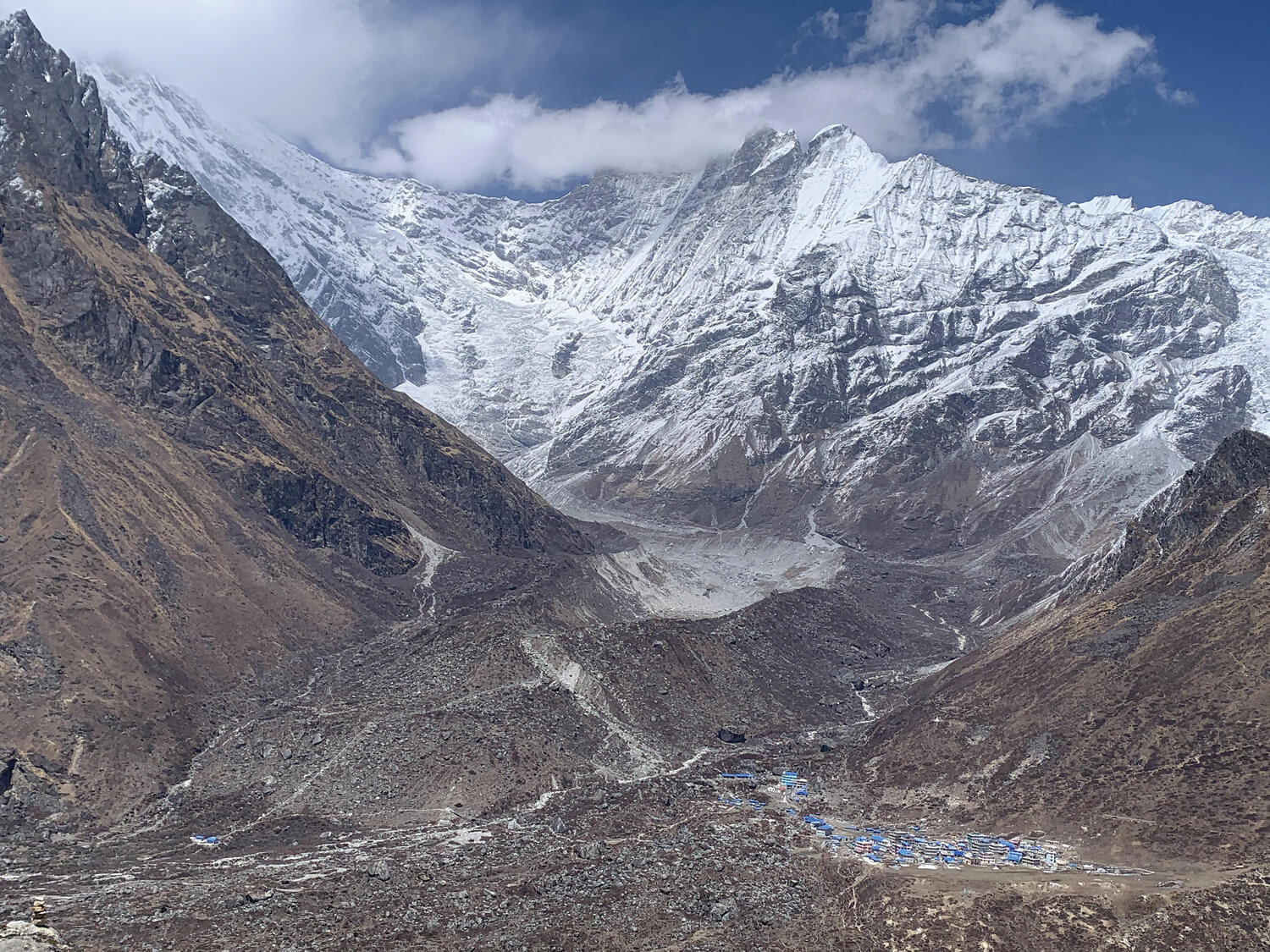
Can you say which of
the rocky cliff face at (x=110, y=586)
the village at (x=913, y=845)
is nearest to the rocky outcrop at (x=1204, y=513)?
the village at (x=913, y=845)

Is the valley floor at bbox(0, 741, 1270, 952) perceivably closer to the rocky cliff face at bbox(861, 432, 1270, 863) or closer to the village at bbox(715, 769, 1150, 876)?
the village at bbox(715, 769, 1150, 876)

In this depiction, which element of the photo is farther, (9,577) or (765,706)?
(765,706)

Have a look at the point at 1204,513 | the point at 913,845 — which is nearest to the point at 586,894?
the point at 913,845

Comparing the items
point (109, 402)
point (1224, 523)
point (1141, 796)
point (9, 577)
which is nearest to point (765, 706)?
point (1224, 523)

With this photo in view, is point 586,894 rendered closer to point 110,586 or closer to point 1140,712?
point 1140,712

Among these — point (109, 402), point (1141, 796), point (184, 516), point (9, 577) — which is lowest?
point (1141, 796)

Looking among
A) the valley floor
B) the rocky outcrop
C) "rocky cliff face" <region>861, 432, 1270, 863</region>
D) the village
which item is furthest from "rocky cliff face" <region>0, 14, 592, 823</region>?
the rocky outcrop

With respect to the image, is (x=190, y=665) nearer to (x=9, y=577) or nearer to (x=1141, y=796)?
(x=9, y=577)
